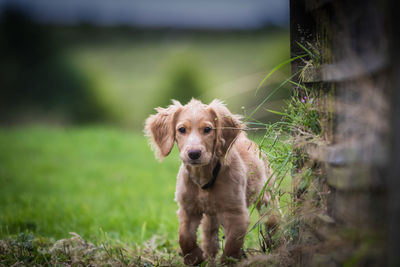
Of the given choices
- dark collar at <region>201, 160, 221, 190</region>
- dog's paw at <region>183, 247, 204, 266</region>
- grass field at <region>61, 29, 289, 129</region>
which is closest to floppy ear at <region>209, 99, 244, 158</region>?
dark collar at <region>201, 160, 221, 190</region>

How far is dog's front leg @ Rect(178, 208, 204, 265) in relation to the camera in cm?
269

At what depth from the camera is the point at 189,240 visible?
107 inches

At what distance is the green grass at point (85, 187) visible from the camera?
3.82 metres

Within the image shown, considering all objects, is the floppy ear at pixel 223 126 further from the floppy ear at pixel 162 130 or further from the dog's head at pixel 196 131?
the floppy ear at pixel 162 130

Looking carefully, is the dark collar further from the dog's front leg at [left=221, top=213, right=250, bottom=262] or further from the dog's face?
the dog's front leg at [left=221, top=213, right=250, bottom=262]

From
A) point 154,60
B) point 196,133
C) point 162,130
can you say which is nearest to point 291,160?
point 196,133

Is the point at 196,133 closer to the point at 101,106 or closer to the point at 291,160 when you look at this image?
the point at 291,160

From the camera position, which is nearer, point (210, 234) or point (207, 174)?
point (207, 174)

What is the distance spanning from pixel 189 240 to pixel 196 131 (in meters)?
0.83

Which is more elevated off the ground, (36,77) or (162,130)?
(36,77)

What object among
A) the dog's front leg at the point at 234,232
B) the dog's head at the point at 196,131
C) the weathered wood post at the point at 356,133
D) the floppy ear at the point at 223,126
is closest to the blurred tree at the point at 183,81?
the dog's head at the point at 196,131

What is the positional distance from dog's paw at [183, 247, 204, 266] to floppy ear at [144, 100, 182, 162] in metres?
0.79

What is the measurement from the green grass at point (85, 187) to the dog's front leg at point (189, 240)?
74 cm

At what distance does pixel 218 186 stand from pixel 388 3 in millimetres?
1815
